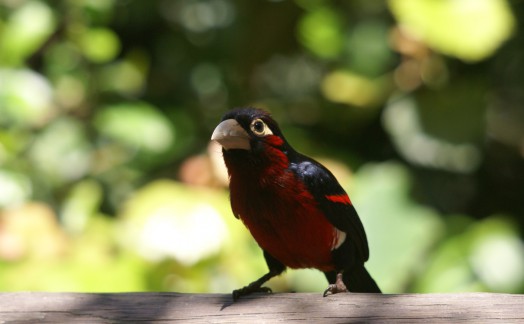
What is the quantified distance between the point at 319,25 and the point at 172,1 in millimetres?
986

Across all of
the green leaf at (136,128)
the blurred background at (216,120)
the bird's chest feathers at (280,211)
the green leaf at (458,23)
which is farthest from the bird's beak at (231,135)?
the green leaf at (136,128)

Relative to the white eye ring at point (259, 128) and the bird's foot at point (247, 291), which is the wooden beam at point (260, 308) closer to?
the bird's foot at point (247, 291)

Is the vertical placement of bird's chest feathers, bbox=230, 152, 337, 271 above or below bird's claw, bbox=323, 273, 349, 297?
above

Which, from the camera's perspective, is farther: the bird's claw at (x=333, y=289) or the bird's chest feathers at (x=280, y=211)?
the bird's chest feathers at (x=280, y=211)

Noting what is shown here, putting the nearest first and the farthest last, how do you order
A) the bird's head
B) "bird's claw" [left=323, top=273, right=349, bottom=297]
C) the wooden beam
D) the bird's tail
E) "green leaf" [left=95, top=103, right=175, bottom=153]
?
the wooden beam
"bird's claw" [left=323, top=273, right=349, bottom=297]
the bird's head
the bird's tail
"green leaf" [left=95, top=103, right=175, bottom=153]

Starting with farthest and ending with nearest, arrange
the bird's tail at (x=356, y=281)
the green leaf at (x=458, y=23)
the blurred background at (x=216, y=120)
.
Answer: the green leaf at (x=458, y=23) → the blurred background at (x=216, y=120) → the bird's tail at (x=356, y=281)

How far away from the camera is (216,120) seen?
479 centimetres

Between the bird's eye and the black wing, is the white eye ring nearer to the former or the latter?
the bird's eye

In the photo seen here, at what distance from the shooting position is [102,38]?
4.39 m

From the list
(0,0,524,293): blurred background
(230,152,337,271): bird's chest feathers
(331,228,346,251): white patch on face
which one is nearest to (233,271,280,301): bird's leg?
(230,152,337,271): bird's chest feathers

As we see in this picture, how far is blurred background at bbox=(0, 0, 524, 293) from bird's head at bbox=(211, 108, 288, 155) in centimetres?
107

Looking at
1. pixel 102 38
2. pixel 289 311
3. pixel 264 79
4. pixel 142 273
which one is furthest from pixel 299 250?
pixel 264 79

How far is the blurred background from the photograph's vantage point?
3617mm

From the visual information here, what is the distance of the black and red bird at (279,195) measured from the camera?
8.39 ft
